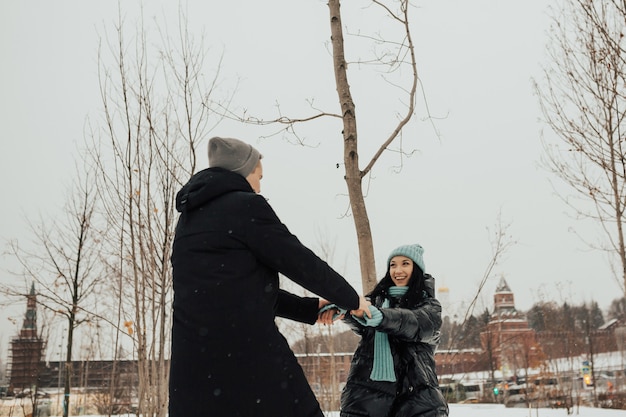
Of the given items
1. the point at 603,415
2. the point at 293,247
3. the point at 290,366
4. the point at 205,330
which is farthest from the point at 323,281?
the point at 603,415

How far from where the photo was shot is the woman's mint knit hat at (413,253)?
9.37 ft

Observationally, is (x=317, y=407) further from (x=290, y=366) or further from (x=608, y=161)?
(x=608, y=161)

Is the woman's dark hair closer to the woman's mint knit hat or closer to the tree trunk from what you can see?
the woman's mint knit hat

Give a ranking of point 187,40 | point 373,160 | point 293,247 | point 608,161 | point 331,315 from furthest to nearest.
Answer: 1. point 608,161
2. point 187,40
3. point 373,160
4. point 331,315
5. point 293,247

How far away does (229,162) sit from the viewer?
1.79 metres

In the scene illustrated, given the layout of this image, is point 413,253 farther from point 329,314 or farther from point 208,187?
point 208,187

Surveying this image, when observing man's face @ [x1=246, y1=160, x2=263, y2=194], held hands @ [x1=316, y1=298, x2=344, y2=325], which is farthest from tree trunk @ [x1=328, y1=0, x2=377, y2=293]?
man's face @ [x1=246, y1=160, x2=263, y2=194]

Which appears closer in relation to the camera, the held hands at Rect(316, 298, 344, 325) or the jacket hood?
the jacket hood

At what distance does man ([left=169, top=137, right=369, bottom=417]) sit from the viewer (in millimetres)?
1522

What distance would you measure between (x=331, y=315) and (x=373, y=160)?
2.05 metres

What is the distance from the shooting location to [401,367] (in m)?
2.57

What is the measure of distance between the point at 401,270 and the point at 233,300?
148 centimetres

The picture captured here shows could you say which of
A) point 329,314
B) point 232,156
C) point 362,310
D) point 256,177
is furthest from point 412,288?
point 232,156

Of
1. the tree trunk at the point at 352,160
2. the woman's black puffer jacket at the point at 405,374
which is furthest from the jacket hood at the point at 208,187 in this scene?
the tree trunk at the point at 352,160
